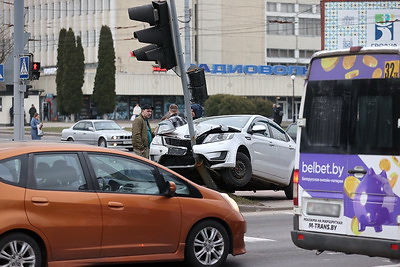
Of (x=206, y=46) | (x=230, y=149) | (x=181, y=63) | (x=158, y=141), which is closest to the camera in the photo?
(x=181, y=63)

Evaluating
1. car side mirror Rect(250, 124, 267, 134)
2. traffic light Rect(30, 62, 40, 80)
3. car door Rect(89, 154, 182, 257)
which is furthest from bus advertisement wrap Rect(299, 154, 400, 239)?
traffic light Rect(30, 62, 40, 80)

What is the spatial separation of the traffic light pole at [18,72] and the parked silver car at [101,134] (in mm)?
16376

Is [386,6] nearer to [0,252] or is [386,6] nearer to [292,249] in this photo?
[292,249]

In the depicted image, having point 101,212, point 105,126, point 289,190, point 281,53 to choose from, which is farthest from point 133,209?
point 281,53

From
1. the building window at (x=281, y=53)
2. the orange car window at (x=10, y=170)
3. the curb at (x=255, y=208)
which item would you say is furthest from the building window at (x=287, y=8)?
the orange car window at (x=10, y=170)

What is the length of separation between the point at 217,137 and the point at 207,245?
6.63m

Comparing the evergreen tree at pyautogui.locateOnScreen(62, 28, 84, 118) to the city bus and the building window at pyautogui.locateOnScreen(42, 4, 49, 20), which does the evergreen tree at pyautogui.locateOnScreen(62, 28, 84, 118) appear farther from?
the city bus

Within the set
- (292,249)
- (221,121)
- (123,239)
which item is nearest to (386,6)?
(221,121)

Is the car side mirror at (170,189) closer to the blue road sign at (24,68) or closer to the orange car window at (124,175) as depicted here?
the orange car window at (124,175)

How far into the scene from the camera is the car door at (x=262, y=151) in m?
16.9

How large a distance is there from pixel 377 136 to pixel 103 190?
10.2 feet

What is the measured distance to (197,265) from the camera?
984 centimetres

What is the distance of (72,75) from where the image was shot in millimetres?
72438

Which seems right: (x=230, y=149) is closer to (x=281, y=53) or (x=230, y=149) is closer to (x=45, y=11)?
(x=45, y=11)
